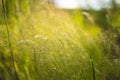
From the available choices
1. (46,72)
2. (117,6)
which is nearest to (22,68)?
(46,72)

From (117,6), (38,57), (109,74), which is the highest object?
(117,6)

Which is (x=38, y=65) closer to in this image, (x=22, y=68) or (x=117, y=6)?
(x=22, y=68)

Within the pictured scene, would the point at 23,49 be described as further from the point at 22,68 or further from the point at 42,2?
the point at 42,2

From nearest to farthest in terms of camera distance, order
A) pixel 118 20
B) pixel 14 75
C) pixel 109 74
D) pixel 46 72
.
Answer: pixel 46 72 → pixel 109 74 → pixel 14 75 → pixel 118 20

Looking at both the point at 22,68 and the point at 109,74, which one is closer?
the point at 109,74

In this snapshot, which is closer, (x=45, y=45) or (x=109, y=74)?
(x=45, y=45)

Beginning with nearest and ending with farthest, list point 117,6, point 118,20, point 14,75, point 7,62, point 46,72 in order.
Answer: point 46,72, point 14,75, point 7,62, point 118,20, point 117,6

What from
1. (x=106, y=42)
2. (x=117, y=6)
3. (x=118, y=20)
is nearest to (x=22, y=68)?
(x=106, y=42)

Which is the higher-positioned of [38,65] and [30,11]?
[30,11]

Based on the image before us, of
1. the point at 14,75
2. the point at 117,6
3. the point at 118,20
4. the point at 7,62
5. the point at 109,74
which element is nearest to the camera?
the point at 109,74
